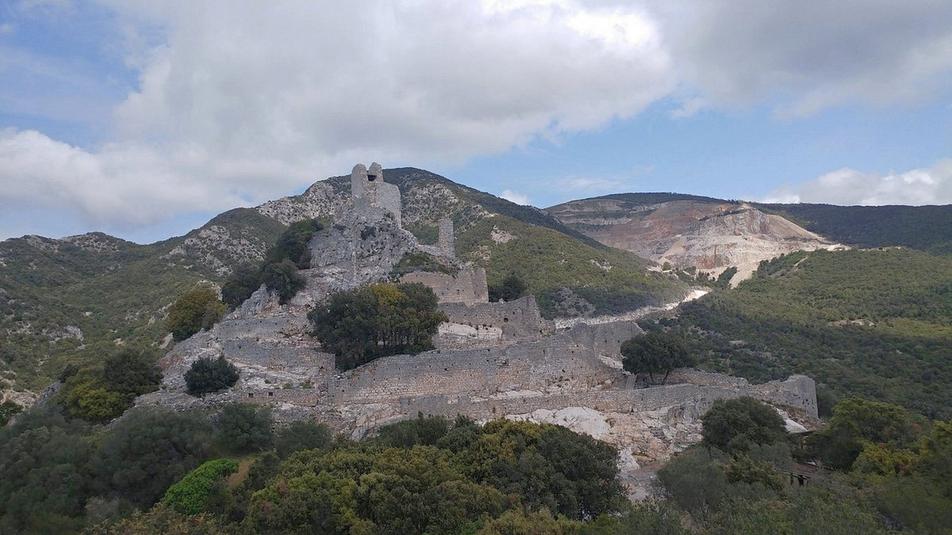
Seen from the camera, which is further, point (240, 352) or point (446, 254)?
point (446, 254)

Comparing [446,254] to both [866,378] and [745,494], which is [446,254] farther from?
[745,494]

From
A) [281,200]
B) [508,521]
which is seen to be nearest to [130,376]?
[508,521]

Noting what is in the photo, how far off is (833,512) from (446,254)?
3238 centimetres

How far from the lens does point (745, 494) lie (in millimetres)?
15148

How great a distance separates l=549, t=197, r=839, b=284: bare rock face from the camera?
334 ft

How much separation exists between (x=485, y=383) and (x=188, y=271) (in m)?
40.1

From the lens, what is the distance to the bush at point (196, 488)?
1759 cm

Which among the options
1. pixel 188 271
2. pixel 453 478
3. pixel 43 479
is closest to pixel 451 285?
pixel 453 478

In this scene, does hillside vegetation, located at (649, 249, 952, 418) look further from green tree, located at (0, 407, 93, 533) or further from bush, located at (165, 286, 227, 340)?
green tree, located at (0, 407, 93, 533)

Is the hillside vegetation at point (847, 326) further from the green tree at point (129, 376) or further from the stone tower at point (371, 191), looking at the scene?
the green tree at point (129, 376)

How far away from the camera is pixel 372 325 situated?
27984mm

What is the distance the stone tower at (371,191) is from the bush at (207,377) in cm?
1872

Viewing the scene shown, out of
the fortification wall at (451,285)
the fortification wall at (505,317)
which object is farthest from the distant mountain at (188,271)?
Result: the fortification wall at (505,317)

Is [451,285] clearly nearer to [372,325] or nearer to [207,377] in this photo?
[372,325]
